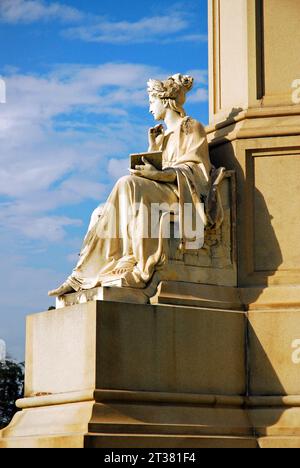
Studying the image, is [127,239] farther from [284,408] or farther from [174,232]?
[284,408]

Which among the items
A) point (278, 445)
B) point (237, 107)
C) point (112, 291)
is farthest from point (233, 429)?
point (237, 107)

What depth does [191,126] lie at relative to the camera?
17531mm

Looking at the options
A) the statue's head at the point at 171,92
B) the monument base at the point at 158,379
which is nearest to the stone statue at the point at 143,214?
the statue's head at the point at 171,92

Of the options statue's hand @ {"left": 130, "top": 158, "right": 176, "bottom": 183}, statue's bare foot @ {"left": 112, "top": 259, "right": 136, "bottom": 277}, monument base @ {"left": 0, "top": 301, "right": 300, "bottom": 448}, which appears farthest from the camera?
statue's hand @ {"left": 130, "top": 158, "right": 176, "bottom": 183}

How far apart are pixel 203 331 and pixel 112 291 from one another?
1.31 m

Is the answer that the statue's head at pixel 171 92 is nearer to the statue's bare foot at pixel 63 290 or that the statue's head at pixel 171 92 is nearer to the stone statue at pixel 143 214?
the stone statue at pixel 143 214

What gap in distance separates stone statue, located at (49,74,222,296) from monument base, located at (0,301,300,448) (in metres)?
0.64

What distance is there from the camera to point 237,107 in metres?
17.9

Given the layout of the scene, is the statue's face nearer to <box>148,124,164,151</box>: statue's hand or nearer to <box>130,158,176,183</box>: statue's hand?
<box>148,124,164,151</box>: statue's hand

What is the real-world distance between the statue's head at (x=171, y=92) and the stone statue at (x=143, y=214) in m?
0.32

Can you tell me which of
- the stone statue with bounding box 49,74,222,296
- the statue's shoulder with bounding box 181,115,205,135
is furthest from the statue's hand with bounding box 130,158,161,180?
the statue's shoulder with bounding box 181,115,205,135

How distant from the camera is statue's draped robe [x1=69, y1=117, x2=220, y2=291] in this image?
16422mm

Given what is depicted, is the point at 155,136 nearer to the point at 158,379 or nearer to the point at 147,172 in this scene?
the point at 147,172

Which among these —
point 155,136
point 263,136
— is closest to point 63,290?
point 155,136
